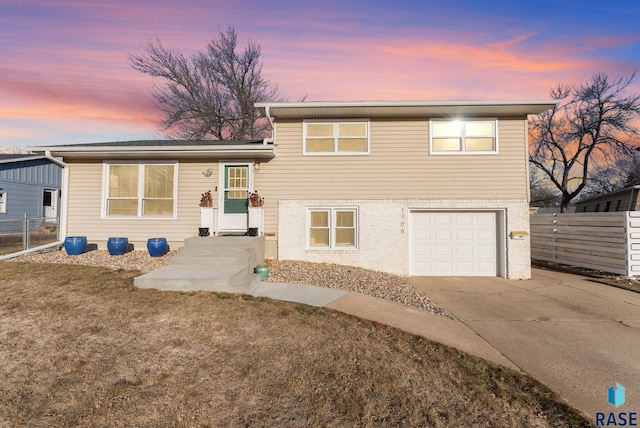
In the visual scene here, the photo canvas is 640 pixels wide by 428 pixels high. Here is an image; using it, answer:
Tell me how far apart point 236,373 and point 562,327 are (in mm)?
5517

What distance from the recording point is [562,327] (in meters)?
5.45

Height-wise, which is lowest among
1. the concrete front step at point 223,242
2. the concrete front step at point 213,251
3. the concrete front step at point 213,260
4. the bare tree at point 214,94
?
the concrete front step at point 213,260

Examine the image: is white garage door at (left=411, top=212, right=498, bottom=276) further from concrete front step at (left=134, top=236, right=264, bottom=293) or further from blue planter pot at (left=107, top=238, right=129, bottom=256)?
blue planter pot at (left=107, top=238, right=129, bottom=256)

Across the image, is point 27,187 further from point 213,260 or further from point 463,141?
point 463,141

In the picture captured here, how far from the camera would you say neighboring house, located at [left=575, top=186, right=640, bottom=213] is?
16125 millimetres

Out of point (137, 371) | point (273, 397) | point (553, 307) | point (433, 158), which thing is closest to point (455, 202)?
point (433, 158)

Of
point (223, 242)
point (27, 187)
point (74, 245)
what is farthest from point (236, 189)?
point (27, 187)

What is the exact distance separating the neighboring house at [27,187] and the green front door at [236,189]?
40.4 feet

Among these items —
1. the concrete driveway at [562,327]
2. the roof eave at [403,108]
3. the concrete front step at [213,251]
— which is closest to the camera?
the concrete driveway at [562,327]

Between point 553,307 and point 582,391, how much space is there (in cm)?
399

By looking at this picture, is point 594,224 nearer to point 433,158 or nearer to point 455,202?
point 455,202

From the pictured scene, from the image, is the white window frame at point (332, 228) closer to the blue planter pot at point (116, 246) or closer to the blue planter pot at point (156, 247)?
the blue planter pot at point (156, 247)

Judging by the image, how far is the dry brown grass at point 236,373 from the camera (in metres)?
2.81

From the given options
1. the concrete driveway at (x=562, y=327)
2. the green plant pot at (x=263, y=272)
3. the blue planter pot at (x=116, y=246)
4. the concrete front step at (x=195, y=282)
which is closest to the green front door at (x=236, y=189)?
the green plant pot at (x=263, y=272)
